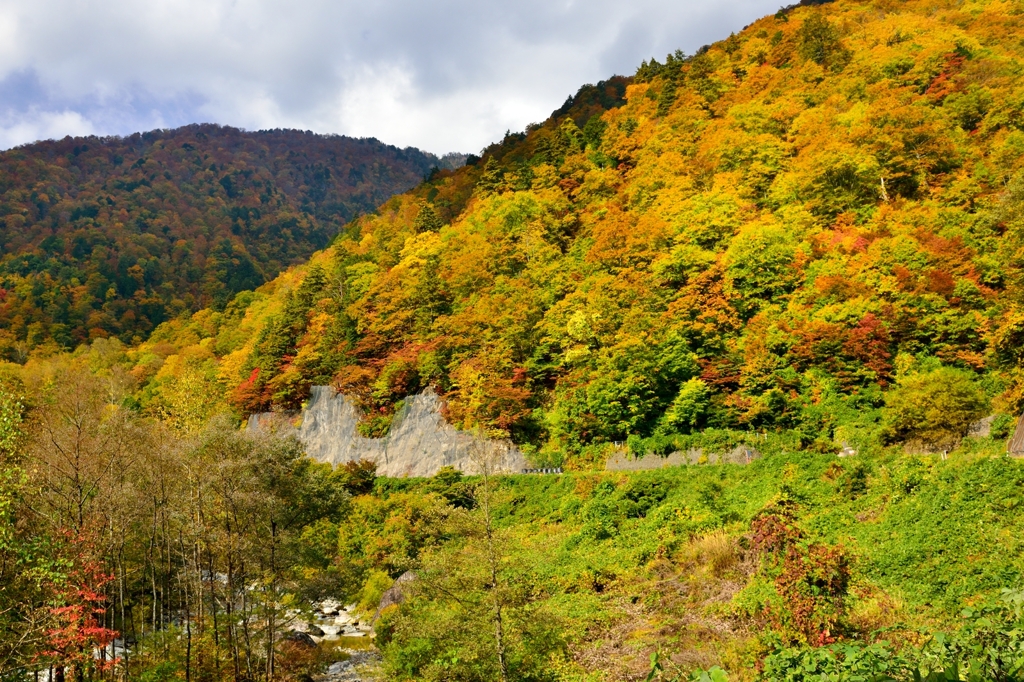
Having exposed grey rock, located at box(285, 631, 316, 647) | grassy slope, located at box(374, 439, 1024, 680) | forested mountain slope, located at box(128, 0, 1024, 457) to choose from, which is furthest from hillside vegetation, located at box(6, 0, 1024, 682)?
exposed grey rock, located at box(285, 631, 316, 647)

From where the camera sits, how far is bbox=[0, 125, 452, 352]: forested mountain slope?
93.1 m

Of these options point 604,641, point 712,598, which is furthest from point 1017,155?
point 604,641

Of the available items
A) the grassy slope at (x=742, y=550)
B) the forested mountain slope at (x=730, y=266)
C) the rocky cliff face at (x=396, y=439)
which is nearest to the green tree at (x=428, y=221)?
the forested mountain slope at (x=730, y=266)

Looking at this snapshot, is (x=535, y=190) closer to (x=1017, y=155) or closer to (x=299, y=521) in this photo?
(x=1017, y=155)

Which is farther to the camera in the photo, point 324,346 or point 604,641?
point 324,346

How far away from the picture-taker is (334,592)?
918 inches

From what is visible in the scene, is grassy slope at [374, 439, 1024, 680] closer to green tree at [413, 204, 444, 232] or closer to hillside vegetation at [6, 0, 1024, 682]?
hillside vegetation at [6, 0, 1024, 682]

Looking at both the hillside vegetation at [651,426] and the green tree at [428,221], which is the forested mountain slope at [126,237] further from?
the green tree at [428,221]

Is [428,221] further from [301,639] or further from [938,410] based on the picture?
[938,410]

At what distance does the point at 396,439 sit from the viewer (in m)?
42.3

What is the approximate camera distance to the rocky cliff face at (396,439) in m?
38.3

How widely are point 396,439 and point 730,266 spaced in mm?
25439

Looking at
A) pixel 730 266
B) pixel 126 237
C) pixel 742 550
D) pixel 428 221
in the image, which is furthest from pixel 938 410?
pixel 126 237

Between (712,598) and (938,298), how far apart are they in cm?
1924
